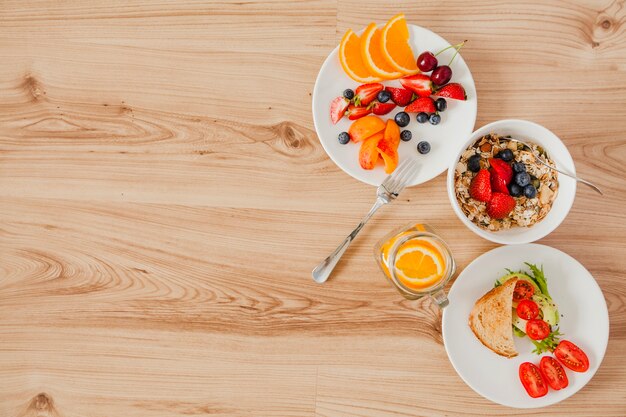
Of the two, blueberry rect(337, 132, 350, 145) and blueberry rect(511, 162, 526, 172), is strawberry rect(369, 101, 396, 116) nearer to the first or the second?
blueberry rect(337, 132, 350, 145)

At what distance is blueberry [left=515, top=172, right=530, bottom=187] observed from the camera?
1098mm

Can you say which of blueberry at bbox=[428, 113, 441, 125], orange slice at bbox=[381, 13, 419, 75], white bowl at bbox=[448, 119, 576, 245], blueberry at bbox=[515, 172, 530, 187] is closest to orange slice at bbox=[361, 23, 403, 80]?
orange slice at bbox=[381, 13, 419, 75]

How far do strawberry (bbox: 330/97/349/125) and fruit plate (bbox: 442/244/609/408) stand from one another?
1.51 feet

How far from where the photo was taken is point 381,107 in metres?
1.15

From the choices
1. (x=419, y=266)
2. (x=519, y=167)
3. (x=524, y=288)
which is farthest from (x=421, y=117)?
(x=524, y=288)

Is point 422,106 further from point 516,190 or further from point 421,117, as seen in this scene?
point 516,190

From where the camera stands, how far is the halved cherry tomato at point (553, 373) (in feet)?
3.68

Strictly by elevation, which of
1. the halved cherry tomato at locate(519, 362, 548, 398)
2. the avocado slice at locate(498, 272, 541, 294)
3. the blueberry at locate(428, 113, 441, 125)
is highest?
the blueberry at locate(428, 113, 441, 125)

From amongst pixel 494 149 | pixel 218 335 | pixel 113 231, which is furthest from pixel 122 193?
pixel 494 149

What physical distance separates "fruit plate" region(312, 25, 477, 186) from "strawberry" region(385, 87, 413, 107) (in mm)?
80

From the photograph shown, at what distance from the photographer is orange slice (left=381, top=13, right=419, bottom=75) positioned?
3.70ft

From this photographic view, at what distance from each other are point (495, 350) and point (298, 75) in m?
0.82

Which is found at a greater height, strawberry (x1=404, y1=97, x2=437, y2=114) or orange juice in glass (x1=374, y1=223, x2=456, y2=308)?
strawberry (x1=404, y1=97, x2=437, y2=114)

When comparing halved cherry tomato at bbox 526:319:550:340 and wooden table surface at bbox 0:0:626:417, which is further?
wooden table surface at bbox 0:0:626:417
